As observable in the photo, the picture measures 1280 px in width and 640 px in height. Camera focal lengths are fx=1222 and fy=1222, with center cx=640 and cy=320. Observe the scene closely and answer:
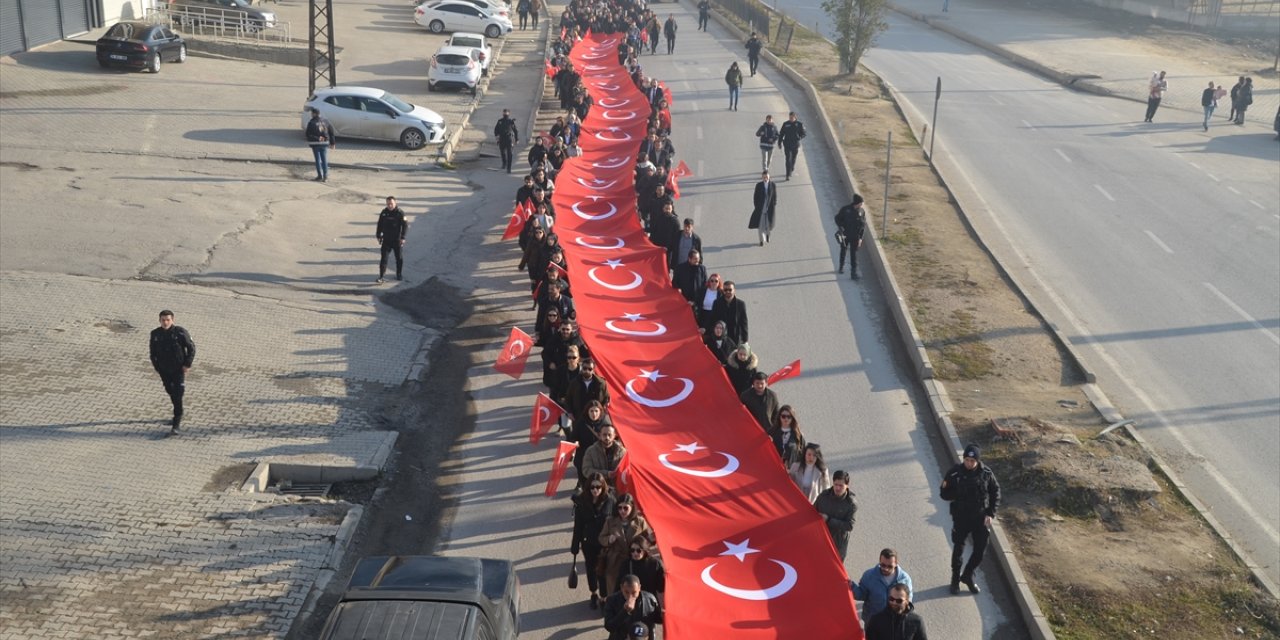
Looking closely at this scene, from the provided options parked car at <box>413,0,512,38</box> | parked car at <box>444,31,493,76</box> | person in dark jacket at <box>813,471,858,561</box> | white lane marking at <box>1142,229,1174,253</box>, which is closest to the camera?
person in dark jacket at <box>813,471,858,561</box>

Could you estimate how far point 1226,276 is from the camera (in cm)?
2423

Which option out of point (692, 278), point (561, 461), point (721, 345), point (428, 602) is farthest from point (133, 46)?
point (428, 602)

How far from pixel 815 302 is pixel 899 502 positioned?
24.9 feet

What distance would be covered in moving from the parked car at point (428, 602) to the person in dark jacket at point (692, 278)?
7.86m

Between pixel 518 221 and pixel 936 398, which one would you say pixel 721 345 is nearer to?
pixel 936 398

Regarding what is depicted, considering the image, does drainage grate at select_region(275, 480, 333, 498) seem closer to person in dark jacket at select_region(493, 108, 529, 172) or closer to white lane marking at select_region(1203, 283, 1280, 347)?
white lane marking at select_region(1203, 283, 1280, 347)

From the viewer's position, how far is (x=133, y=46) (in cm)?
3641

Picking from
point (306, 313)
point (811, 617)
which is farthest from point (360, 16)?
point (811, 617)

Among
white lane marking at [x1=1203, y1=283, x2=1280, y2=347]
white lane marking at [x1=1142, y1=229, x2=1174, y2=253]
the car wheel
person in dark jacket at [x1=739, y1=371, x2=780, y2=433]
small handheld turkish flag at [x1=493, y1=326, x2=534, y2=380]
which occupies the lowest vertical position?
white lane marking at [x1=1203, y1=283, x2=1280, y2=347]

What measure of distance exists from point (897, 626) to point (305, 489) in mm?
7087

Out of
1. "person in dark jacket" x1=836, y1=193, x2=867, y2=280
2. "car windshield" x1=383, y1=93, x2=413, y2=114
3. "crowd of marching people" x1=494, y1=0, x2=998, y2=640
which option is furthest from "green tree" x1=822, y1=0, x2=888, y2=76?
"person in dark jacket" x1=836, y1=193, x2=867, y2=280

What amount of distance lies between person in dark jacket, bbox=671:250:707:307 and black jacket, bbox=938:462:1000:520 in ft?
22.2

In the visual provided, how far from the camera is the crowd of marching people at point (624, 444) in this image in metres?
9.82

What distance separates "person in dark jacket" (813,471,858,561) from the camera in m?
11.0
